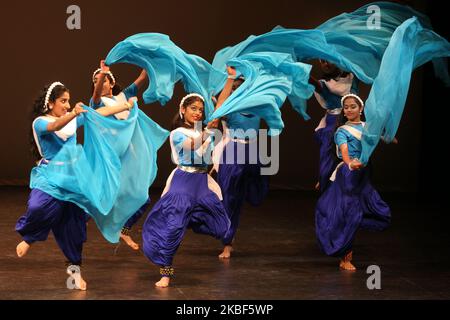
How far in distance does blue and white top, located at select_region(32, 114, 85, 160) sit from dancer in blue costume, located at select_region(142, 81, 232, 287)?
1.93 feet

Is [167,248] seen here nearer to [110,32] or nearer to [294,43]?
[294,43]

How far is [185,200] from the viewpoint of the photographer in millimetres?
5047

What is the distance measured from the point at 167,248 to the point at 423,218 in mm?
3464

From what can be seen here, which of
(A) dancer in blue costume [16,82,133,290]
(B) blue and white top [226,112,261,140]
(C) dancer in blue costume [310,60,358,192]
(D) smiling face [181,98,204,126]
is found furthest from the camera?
(C) dancer in blue costume [310,60,358,192]

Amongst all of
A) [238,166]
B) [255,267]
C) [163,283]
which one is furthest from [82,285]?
[238,166]

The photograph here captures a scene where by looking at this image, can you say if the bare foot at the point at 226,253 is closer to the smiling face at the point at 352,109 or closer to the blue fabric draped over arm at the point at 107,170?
the blue fabric draped over arm at the point at 107,170

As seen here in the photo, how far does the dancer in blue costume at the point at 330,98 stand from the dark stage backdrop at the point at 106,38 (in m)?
2.88

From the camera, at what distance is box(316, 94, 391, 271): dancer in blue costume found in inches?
217

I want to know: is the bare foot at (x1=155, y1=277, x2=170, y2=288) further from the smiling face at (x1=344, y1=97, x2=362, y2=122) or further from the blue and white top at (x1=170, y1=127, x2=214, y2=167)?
the smiling face at (x1=344, y1=97, x2=362, y2=122)

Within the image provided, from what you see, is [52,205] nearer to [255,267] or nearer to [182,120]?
[182,120]

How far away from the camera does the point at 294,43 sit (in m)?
5.88

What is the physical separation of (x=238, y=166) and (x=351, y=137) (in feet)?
2.74

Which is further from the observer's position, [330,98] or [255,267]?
[330,98]

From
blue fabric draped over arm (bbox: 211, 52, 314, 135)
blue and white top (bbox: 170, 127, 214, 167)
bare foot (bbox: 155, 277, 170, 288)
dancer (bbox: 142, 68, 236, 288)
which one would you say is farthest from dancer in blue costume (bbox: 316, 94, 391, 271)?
bare foot (bbox: 155, 277, 170, 288)
